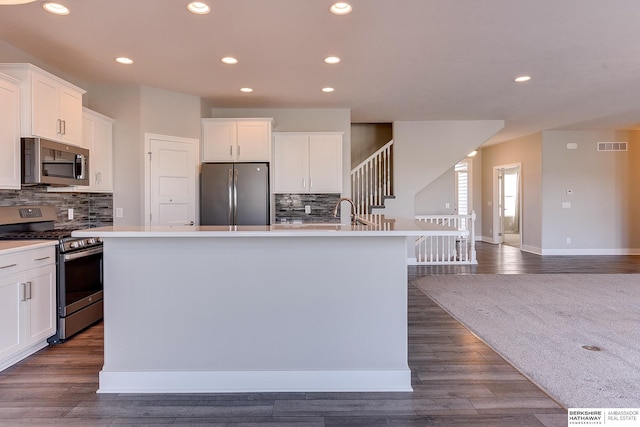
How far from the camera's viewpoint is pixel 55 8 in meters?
2.88

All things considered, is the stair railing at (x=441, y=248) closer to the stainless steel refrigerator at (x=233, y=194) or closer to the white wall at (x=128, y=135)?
the stainless steel refrigerator at (x=233, y=194)

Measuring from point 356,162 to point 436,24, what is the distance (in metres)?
4.69

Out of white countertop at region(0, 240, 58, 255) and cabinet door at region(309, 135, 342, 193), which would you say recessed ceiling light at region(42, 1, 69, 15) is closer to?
white countertop at region(0, 240, 58, 255)

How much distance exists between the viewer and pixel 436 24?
316cm

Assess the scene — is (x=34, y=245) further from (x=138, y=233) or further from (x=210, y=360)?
(x=210, y=360)

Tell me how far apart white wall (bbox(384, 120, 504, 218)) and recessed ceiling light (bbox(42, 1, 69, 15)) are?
17.5 feet

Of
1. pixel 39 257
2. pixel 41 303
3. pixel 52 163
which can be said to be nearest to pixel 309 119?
pixel 52 163

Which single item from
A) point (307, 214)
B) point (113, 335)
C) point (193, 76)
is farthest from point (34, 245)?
point (307, 214)

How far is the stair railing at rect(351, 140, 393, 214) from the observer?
279 inches

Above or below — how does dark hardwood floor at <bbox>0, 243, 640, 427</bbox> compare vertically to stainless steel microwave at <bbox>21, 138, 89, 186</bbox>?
below

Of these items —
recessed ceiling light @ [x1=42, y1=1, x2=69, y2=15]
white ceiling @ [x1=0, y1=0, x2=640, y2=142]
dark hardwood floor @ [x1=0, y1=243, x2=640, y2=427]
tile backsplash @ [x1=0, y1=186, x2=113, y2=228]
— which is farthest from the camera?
tile backsplash @ [x1=0, y1=186, x2=113, y2=228]

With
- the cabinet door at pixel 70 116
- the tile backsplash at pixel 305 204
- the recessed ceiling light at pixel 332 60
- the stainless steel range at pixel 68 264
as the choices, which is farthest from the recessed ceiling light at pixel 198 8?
the tile backsplash at pixel 305 204

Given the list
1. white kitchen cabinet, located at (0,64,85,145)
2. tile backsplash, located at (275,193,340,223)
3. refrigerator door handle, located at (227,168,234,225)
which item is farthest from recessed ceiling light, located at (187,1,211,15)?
tile backsplash, located at (275,193,340,223)

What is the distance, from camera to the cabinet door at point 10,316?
265cm
